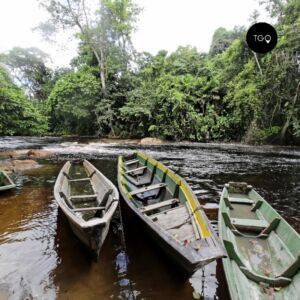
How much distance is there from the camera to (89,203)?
17.6 ft

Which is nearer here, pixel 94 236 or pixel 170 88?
pixel 94 236

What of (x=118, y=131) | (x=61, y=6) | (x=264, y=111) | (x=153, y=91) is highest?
(x=61, y=6)

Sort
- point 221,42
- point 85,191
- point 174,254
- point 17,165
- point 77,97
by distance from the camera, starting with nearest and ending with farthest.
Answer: point 174,254, point 85,191, point 17,165, point 77,97, point 221,42

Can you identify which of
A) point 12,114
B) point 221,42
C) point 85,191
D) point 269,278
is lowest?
point 85,191

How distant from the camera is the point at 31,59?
3544 centimetres

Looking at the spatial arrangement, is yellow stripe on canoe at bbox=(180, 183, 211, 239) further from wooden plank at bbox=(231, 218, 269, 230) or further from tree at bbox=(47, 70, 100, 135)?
tree at bbox=(47, 70, 100, 135)

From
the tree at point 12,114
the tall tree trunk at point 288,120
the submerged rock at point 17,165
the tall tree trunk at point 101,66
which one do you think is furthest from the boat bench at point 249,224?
the tall tree trunk at point 101,66

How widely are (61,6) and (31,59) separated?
13.6 meters

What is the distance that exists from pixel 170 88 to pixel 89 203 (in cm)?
1809

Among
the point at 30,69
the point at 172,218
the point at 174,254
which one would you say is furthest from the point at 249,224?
the point at 30,69

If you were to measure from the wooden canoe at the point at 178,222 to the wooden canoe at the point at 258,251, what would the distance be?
1.05 ft

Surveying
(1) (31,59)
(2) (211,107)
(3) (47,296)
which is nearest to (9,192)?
(3) (47,296)

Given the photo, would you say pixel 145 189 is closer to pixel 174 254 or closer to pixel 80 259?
pixel 80 259

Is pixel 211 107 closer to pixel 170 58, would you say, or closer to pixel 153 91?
pixel 153 91
